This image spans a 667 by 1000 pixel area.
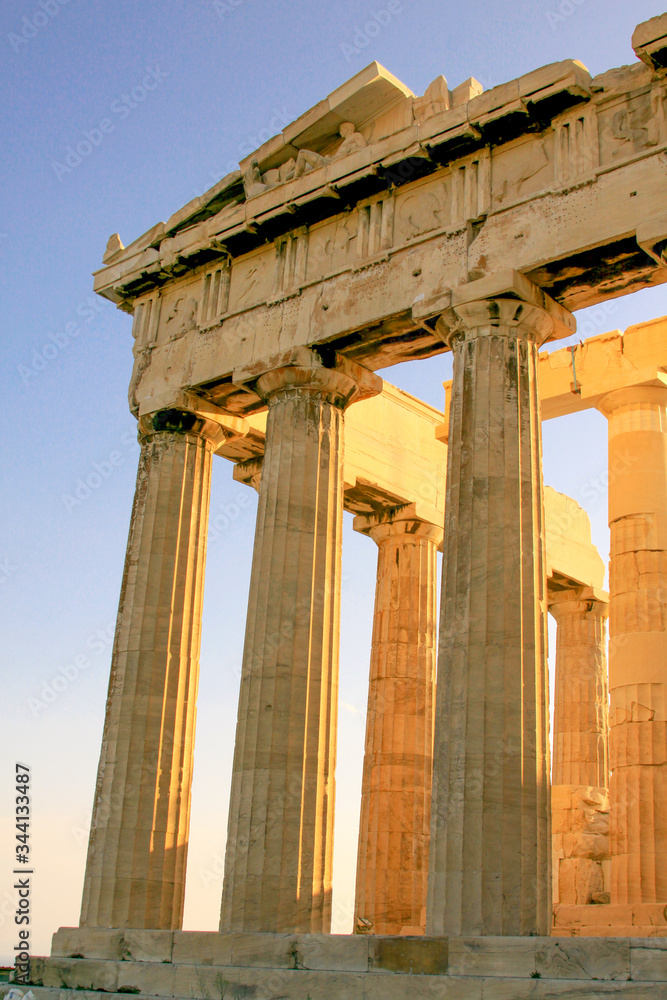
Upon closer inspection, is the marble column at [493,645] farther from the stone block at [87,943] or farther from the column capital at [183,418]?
the column capital at [183,418]

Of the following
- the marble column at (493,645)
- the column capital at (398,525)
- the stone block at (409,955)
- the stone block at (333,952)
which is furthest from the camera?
the column capital at (398,525)

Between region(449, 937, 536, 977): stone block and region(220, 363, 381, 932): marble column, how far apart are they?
192 inches

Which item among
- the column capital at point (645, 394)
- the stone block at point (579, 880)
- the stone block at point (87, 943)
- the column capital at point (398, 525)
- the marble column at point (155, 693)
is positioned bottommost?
the stone block at point (87, 943)

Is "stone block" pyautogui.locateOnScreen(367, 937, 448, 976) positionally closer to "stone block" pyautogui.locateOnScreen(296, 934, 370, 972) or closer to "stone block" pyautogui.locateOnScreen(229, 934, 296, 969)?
"stone block" pyautogui.locateOnScreen(296, 934, 370, 972)

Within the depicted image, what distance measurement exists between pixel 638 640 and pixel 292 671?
8.36m

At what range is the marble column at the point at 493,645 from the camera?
18094 mm

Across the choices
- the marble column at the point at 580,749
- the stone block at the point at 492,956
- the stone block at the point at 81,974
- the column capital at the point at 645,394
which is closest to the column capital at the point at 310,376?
the column capital at the point at 645,394

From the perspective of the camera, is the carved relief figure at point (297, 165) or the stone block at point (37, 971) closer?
the stone block at point (37, 971)

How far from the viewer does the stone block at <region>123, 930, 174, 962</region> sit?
2066cm

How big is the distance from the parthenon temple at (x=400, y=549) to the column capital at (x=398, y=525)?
0.42ft

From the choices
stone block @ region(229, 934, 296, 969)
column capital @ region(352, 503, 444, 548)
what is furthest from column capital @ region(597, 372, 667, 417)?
stone block @ region(229, 934, 296, 969)

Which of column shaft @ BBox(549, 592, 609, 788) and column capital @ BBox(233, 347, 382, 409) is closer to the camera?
column capital @ BBox(233, 347, 382, 409)

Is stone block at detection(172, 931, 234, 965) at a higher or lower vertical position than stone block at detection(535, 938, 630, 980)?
lower

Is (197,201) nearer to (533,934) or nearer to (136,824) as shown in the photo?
(136,824)
